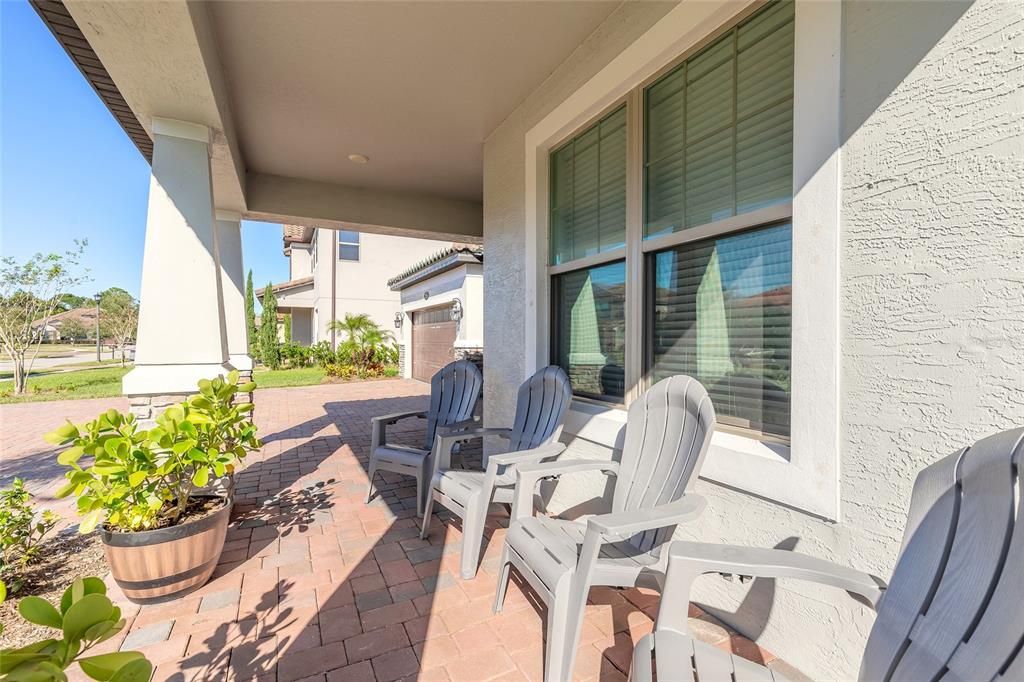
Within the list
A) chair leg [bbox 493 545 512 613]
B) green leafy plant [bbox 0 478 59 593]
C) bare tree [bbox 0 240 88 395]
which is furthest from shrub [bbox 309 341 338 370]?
chair leg [bbox 493 545 512 613]

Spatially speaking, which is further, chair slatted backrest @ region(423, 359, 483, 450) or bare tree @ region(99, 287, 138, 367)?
bare tree @ region(99, 287, 138, 367)

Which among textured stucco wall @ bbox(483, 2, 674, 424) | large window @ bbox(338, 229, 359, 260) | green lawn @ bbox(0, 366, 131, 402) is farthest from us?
large window @ bbox(338, 229, 359, 260)

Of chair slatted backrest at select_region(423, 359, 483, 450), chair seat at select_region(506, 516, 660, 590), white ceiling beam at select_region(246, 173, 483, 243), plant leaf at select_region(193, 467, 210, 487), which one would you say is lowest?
chair seat at select_region(506, 516, 660, 590)

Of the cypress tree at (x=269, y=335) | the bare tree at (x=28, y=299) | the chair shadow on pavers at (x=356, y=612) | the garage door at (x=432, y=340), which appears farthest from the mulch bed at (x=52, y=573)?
the cypress tree at (x=269, y=335)

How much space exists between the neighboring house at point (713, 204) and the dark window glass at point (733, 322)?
0.01 m

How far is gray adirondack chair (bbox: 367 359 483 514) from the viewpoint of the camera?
10.4 feet

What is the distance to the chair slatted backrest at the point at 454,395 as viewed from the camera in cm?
360

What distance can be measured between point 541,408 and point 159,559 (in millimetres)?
2097

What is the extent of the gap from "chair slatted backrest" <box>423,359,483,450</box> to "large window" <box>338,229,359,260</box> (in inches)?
495

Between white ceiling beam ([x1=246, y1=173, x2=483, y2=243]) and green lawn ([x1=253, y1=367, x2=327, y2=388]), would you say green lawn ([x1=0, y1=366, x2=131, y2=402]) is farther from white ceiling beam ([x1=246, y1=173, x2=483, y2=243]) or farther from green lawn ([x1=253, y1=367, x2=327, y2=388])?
white ceiling beam ([x1=246, y1=173, x2=483, y2=243])

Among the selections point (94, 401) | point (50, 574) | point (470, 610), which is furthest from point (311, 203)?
point (94, 401)

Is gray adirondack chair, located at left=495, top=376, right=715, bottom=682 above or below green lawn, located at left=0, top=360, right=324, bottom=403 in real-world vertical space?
above

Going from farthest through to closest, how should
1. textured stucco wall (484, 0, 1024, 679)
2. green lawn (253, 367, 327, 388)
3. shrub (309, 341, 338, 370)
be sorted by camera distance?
shrub (309, 341, 338, 370) → green lawn (253, 367, 327, 388) → textured stucco wall (484, 0, 1024, 679)

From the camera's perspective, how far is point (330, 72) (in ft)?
10.2
